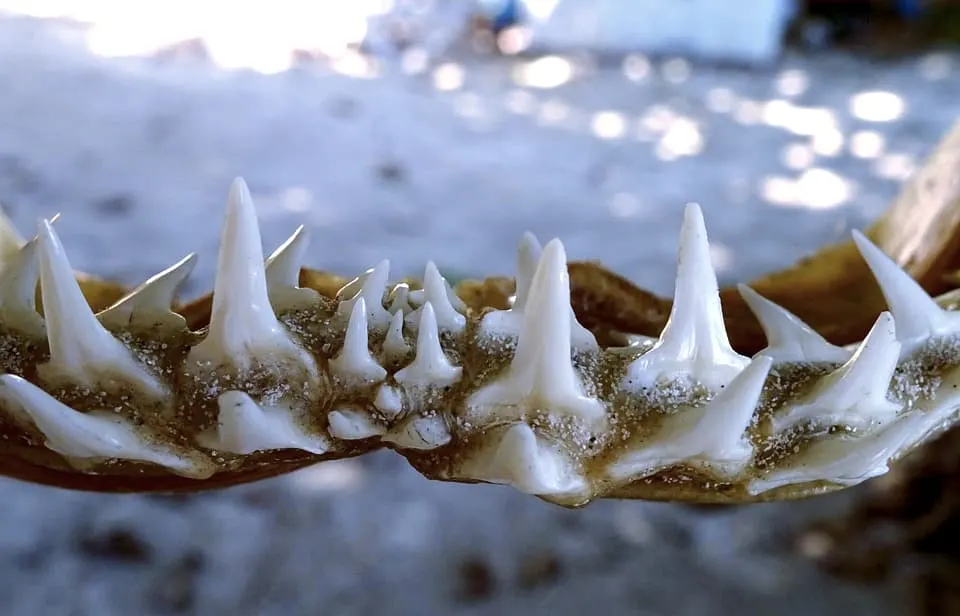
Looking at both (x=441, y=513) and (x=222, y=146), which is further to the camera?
(x=222, y=146)

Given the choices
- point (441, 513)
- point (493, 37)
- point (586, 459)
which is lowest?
point (493, 37)

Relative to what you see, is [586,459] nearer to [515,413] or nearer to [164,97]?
[515,413]

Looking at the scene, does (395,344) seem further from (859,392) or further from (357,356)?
(859,392)

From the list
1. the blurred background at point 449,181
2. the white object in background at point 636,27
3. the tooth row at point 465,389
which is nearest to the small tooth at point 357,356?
the tooth row at point 465,389

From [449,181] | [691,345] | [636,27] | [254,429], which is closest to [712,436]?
[691,345]

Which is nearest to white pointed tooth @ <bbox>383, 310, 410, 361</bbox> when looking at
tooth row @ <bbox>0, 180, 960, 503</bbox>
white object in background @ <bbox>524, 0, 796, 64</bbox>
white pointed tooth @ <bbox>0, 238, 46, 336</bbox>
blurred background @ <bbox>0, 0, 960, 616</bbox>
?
tooth row @ <bbox>0, 180, 960, 503</bbox>

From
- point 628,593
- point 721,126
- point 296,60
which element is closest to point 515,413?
point 628,593
